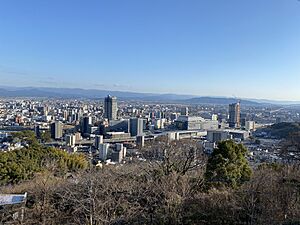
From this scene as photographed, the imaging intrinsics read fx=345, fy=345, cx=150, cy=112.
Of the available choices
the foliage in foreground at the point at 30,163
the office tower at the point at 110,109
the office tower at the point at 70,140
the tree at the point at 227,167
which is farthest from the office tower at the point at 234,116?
the tree at the point at 227,167

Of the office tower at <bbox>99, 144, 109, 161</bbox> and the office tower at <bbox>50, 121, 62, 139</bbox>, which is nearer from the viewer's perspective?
the office tower at <bbox>99, 144, 109, 161</bbox>

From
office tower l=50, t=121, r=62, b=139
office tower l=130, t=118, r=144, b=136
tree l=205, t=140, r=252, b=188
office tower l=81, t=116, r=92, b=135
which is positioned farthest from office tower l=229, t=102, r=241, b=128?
tree l=205, t=140, r=252, b=188

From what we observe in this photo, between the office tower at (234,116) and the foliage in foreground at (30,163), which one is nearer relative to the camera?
the foliage in foreground at (30,163)

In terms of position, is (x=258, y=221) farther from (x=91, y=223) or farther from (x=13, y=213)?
(x=13, y=213)

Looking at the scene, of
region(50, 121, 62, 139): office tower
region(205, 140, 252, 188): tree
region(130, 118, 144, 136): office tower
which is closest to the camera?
region(205, 140, 252, 188): tree

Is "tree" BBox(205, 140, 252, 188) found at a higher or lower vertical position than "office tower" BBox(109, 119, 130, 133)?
higher

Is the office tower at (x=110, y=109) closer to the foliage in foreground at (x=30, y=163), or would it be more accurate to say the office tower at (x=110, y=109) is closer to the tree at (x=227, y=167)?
the foliage in foreground at (x=30, y=163)

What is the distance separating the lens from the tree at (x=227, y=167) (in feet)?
17.7

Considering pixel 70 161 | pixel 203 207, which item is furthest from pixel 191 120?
pixel 203 207

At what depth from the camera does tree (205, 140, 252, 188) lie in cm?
541

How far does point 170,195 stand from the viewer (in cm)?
425

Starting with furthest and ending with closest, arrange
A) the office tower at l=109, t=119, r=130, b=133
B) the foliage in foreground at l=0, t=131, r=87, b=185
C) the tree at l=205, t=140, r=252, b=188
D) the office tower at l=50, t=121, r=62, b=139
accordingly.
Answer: the office tower at l=109, t=119, r=130, b=133
the office tower at l=50, t=121, r=62, b=139
the foliage in foreground at l=0, t=131, r=87, b=185
the tree at l=205, t=140, r=252, b=188

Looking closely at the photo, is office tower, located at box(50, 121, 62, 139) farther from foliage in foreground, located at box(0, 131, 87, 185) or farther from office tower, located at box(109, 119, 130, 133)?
foliage in foreground, located at box(0, 131, 87, 185)

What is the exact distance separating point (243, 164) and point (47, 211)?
121 inches
